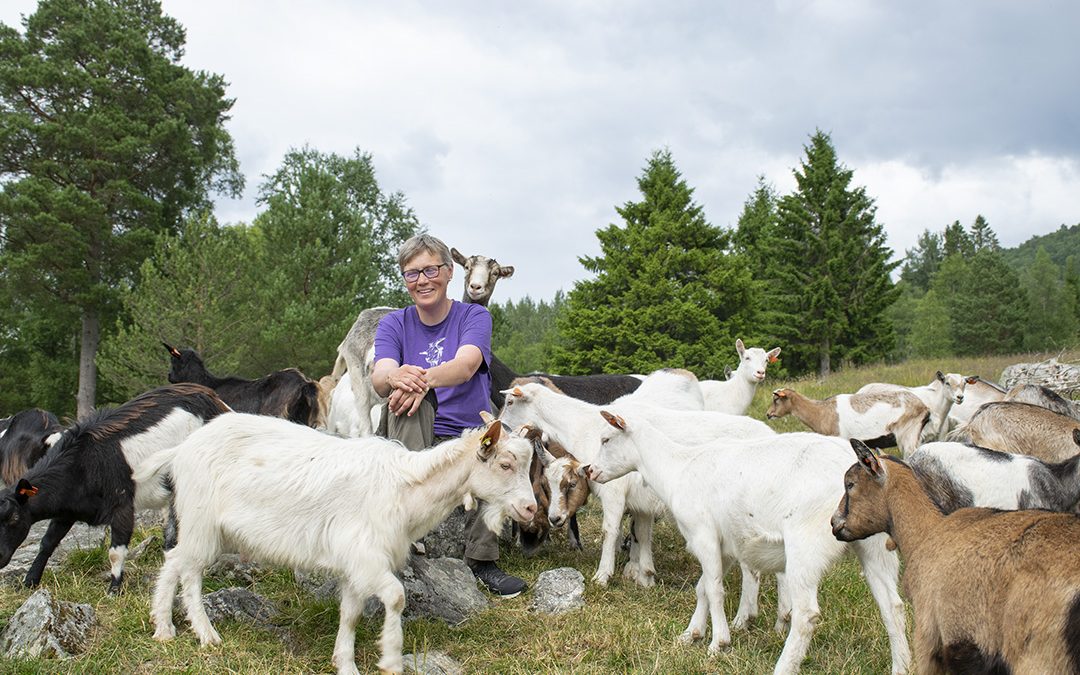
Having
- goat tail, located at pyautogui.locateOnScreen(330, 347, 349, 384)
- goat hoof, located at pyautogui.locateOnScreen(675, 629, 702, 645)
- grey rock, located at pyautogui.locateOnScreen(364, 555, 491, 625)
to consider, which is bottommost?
goat hoof, located at pyautogui.locateOnScreen(675, 629, 702, 645)

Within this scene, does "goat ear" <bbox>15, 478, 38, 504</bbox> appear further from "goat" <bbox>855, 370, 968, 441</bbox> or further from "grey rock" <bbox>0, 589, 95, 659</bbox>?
"goat" <bbox>855, 370, 968, 441</bbox>

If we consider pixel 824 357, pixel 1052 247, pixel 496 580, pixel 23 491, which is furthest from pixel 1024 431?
pixel 1052 247

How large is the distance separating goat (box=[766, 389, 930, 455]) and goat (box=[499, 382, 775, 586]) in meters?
5.41

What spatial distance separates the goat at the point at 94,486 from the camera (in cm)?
506

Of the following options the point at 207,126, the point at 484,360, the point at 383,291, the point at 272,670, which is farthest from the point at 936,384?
the point at 207,126

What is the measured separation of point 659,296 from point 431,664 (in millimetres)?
28892

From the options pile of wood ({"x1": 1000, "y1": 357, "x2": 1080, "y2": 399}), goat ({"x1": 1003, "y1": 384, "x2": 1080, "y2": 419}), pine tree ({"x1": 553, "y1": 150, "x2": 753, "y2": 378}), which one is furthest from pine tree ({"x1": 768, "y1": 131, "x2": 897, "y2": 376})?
goat ({"x1": 1003, "y1": 384, "x2": 1080, "y2": 419})

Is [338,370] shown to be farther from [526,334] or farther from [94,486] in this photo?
[526,334]

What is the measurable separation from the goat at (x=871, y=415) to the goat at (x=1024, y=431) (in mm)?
2981

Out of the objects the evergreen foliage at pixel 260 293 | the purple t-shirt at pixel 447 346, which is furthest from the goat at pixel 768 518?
the evergreen foliage at pixel 260 293

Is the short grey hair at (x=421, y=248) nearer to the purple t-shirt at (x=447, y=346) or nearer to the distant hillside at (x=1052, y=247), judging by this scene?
the purple t-shirt at (x=447, y=346)

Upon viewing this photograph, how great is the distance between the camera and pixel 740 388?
11.5 meters

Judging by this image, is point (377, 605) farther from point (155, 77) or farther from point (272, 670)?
point (155, 77)

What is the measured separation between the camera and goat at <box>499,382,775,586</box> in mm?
5922
